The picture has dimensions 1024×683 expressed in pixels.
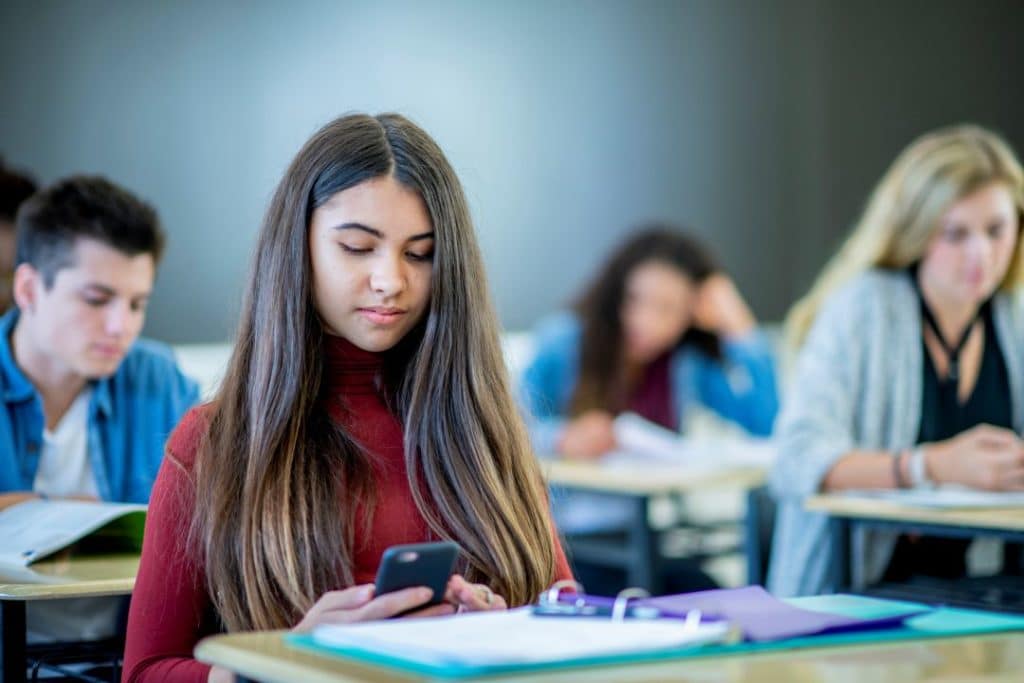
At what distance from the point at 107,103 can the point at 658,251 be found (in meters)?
1.84

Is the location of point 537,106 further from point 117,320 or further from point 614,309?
point 117,320

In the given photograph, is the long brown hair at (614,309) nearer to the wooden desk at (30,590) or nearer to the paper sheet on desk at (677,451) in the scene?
the paper sheet on desk at (677,451)

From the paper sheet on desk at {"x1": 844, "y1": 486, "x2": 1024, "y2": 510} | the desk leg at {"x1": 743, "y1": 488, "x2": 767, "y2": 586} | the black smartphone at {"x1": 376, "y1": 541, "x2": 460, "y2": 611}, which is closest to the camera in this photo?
the black smartphone at {"x1": 376, "y1": 541, "x2": 460, "y2": 611}

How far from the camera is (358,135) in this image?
5.58 feet

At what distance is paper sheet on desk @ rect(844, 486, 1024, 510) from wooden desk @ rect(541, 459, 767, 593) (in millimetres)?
720

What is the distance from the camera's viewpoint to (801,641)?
4.27 ft

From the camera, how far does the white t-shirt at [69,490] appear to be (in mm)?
2371

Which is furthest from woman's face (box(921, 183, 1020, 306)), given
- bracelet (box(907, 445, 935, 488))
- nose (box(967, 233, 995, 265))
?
bracelet (box(907, 445, 935, 488))

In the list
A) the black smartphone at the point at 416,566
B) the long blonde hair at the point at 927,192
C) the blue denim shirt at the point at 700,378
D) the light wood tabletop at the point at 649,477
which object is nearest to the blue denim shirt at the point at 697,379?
the blue denim shirt at the point at 700,378

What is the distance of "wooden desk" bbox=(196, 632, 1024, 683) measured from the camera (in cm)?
113

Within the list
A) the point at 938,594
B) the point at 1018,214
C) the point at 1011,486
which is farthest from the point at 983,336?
the point at 938,594

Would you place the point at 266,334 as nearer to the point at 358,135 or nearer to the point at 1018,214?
the point at 358,135

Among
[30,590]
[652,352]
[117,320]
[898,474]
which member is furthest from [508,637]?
[652,352]

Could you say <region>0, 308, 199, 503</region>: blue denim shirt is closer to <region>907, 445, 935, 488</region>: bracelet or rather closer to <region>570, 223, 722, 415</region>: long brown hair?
<region>907, 445, 935, 488</region>: bracelet
